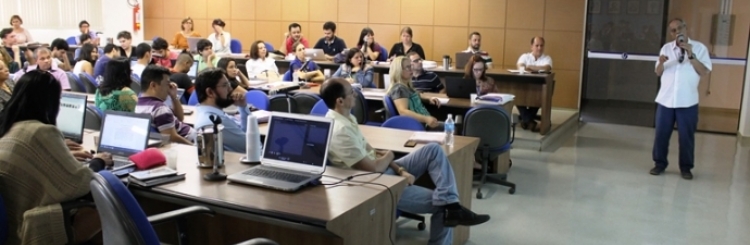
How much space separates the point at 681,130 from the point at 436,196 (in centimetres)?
354

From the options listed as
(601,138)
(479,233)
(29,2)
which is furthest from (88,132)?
(29,2)

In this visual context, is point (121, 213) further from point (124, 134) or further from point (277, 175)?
point (124, 134)

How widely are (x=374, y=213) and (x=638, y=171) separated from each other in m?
4.43

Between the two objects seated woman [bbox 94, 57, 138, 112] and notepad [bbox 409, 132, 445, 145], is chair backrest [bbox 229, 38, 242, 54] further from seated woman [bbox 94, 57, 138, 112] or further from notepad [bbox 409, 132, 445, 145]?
notepad [bbox 409, 132, 445, 145]

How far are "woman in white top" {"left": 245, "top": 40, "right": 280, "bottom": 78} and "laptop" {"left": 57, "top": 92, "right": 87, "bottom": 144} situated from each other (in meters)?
4.57

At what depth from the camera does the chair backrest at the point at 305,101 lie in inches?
249

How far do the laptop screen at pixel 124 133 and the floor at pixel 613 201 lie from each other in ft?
5.96

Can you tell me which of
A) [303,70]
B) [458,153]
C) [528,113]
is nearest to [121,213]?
[458,153]

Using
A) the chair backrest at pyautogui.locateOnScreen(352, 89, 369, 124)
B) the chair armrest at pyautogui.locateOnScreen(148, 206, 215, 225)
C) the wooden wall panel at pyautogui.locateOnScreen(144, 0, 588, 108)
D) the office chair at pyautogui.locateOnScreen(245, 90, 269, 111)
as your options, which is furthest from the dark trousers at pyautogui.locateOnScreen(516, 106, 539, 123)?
the chair armrest at pyautogui.locateOnScreen(148, 206, 215, 225)

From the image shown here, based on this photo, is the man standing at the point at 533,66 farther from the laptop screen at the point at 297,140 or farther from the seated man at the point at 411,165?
the laptop screen at the point at 297,140

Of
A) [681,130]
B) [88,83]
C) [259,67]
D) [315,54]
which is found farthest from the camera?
[315,54]

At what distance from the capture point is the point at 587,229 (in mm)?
4836

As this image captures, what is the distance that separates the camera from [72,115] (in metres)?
4.15

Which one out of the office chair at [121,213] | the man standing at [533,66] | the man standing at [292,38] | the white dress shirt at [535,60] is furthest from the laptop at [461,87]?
the office chair at [121,213]
